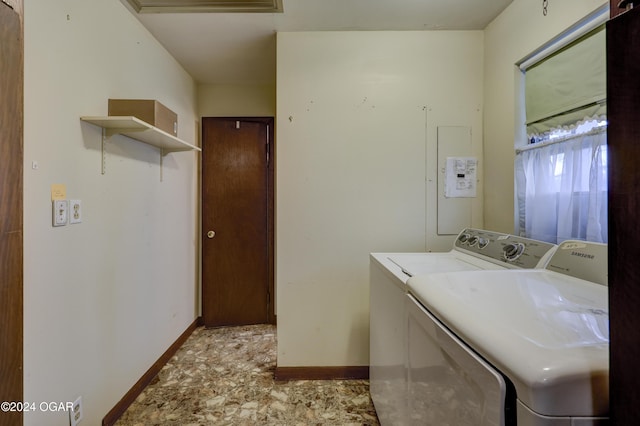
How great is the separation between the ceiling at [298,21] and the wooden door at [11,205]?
135 cm

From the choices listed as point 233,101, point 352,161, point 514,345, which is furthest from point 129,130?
point 514,345

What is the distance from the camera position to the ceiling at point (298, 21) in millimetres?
1730

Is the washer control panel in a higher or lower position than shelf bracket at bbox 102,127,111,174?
lower

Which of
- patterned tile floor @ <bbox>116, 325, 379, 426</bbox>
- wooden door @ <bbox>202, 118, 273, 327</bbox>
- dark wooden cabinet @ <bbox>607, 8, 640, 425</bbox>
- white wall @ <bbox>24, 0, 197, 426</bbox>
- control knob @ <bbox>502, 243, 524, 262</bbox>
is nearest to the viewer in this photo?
dark wooden cabinet @ <bbox>607, 8, 640, 425</bbox>

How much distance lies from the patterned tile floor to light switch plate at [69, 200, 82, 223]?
1.21 m

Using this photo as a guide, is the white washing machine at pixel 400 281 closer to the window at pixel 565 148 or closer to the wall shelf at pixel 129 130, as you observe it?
the window at pixel 565 148

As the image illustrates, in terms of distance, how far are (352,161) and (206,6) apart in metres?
1.35

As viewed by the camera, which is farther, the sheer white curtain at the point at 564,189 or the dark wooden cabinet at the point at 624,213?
the sheer white curtain at the point at 564,189

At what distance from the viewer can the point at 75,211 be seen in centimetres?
133

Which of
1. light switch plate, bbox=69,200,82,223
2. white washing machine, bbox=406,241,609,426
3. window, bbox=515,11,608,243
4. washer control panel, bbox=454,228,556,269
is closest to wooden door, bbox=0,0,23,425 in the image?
light switch plate, bbox=69,200,82,223

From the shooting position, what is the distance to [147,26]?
1931mm

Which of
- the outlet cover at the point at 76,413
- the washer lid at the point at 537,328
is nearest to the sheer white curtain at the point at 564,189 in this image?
the washer lid at the point at 537,328

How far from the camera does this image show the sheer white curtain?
1.23 meters

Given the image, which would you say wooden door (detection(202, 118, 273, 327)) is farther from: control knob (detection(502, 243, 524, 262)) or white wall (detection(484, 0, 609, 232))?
control knob (detection(502, 243, 524, 262))
